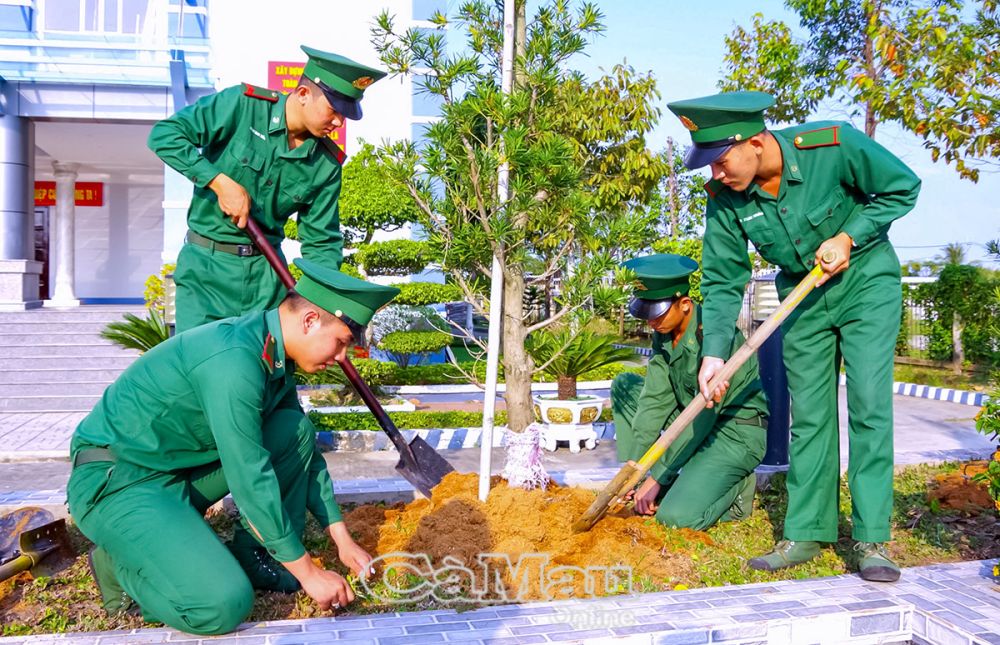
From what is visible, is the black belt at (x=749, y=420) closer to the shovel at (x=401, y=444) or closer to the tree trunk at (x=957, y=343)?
the shovel at (x=401, y=444)

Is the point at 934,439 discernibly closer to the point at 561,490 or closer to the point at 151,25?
the point at 561,490

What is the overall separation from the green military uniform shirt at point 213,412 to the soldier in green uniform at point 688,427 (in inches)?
74.7

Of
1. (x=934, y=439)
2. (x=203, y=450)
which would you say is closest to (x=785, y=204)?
(x=203, y=450)

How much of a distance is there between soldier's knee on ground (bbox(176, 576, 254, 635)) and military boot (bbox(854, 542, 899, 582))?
2.18 metres

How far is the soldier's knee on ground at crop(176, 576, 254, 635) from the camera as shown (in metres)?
2.52

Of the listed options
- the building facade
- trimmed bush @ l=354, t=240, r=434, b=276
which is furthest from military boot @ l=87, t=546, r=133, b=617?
the building facade

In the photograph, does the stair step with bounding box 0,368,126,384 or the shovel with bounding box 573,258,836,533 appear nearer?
the shovel with bounding box 573,258,836,533

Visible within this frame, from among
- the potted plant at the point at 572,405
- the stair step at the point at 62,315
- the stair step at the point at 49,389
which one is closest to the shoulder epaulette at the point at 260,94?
the potted plant at the point at 572,405

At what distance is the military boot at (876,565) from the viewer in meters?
3.07

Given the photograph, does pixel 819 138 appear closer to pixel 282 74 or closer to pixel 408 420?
pixel 408 420

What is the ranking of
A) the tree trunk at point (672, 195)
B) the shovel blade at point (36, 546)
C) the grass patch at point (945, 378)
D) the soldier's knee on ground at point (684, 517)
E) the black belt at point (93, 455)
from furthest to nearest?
1. the tree trunk at point (672, 195)
2. the grass patch at point (945, 378)
3. the soldier's knee on ground at point (684, 517)
4. the shovel blade at point (36, 546)
5. the black belt at point (93, 455)

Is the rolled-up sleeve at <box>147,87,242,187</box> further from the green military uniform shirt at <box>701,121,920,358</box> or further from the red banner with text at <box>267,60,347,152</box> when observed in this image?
the red banner with text at <box>267,60,347,152</box>

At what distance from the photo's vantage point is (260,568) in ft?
10.4

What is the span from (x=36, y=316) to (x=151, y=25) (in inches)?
193
